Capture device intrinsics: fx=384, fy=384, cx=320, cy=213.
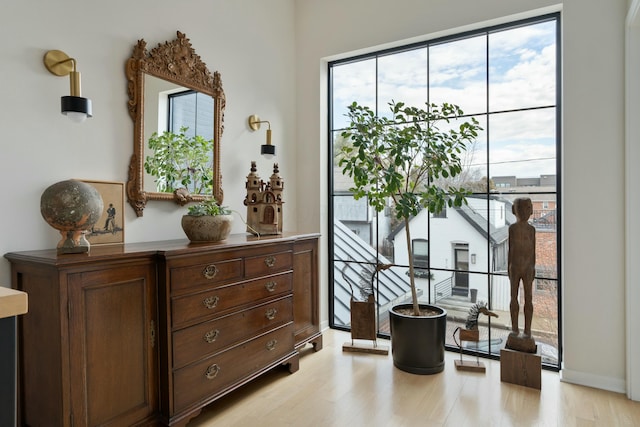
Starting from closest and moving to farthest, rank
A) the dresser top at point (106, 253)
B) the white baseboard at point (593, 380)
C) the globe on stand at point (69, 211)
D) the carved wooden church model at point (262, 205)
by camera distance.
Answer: the dresser top at point (106, 253) < the globe on stand at point (69, 211) < the white baseboard at point (593, 380) < the carved wooden church model at point (262, 205)

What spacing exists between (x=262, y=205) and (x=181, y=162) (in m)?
0.64

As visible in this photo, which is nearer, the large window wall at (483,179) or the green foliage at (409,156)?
the green foliage at (409,156)

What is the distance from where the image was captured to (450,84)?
10.1 ft

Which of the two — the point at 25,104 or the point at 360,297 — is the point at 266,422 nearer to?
the point at 360,297

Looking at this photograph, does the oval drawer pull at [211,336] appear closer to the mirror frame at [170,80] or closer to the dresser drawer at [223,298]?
the dresser drawer at [223,298]

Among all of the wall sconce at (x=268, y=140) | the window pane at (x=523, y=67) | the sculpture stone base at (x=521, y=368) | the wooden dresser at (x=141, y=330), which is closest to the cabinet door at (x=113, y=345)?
the wooden dresser at (x=141, y=330)

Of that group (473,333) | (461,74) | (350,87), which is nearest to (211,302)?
(473,333)

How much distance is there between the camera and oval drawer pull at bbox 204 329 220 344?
208 centimetres

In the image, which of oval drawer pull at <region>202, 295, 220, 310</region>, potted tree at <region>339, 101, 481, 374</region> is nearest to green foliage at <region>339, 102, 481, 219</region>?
potted tree at <region>339, 101, 481, 374</region>

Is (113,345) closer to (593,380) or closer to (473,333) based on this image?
(473,333)

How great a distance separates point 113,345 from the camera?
68.9 inches

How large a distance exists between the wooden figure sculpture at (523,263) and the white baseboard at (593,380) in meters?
0.32

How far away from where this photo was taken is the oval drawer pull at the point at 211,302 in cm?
207

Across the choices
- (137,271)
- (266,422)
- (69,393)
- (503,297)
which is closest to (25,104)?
(137,271)
